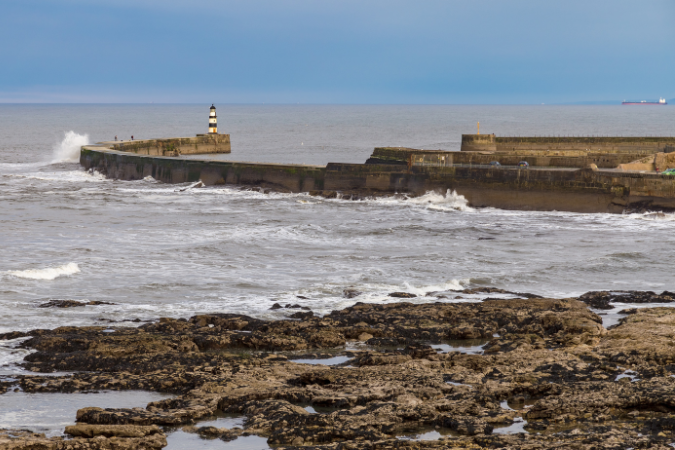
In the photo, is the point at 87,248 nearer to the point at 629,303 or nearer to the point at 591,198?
the point at 629,303

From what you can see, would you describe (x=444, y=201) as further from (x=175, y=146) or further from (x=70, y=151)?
(x=70, y=151)

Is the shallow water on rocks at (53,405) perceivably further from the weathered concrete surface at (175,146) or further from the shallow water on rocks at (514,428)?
the weathered concrete surface at (175,146)

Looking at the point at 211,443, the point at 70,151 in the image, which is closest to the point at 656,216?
the point at 211,443

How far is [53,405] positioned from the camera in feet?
28.9

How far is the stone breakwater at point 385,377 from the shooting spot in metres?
7.80

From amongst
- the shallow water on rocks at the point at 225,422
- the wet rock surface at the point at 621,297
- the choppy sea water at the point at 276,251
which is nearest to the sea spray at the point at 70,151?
the choppy sea water at the point at 276,251

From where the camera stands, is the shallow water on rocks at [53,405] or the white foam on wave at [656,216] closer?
the shallow water on rocks at [53,405]

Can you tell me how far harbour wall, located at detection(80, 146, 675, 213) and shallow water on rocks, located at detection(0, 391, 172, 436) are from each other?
20.8m

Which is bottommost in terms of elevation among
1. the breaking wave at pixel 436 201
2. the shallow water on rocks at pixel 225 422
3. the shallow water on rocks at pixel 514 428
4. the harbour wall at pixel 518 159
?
the shallow water on rocks at pixel 225 422

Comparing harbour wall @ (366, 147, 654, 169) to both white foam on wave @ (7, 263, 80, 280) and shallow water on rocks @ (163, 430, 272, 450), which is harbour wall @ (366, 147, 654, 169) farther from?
shallow water on rocks @ (163, 430, 272, 450)

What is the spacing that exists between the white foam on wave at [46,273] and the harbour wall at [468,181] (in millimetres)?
16123

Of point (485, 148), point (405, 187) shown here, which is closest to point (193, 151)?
point (485, 148)

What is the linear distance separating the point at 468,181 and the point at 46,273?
56.5 feet

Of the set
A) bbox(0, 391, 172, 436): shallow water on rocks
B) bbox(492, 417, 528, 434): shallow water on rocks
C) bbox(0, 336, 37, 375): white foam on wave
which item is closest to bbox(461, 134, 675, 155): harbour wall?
bbox(0, 336, 37, 375): white foam on wave
